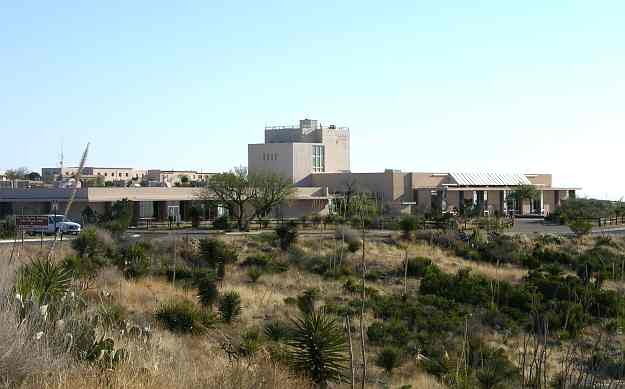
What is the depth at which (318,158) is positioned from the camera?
283ft

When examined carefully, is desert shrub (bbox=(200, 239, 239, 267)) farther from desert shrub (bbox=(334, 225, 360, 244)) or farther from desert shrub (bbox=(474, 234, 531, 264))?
desert shrub (bbox=(474, 234, 531, 264))

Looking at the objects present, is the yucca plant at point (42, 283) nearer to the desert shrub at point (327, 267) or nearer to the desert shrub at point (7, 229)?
the desert shrub at point (327, 267)

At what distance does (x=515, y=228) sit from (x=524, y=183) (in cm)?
2381

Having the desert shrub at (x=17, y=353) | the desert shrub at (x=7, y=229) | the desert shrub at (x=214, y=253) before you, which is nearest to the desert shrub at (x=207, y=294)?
the desert shrub at (x=214, y=253)

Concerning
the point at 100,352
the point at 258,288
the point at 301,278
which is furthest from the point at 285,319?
the point at 100,352

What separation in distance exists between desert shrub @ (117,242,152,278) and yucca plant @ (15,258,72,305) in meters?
18.3

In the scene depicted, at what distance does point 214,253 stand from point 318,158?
4858 centimetres

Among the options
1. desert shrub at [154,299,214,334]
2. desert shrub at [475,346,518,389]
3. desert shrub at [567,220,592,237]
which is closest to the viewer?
desert shrub at [475,346,518,389]

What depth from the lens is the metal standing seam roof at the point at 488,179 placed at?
79.4 metres

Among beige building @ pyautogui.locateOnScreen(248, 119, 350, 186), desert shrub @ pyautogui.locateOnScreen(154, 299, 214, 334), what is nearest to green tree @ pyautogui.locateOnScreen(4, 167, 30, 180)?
beige building @ pyautogui.locateOnScreen(248, 119, 350, 186)

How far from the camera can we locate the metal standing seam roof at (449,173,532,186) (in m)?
79.4

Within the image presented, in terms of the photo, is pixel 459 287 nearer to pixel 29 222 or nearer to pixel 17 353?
pixel 29 222

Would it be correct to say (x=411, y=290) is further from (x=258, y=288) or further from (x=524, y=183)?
(x=524, y=183)

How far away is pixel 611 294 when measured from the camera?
33.1 metres
